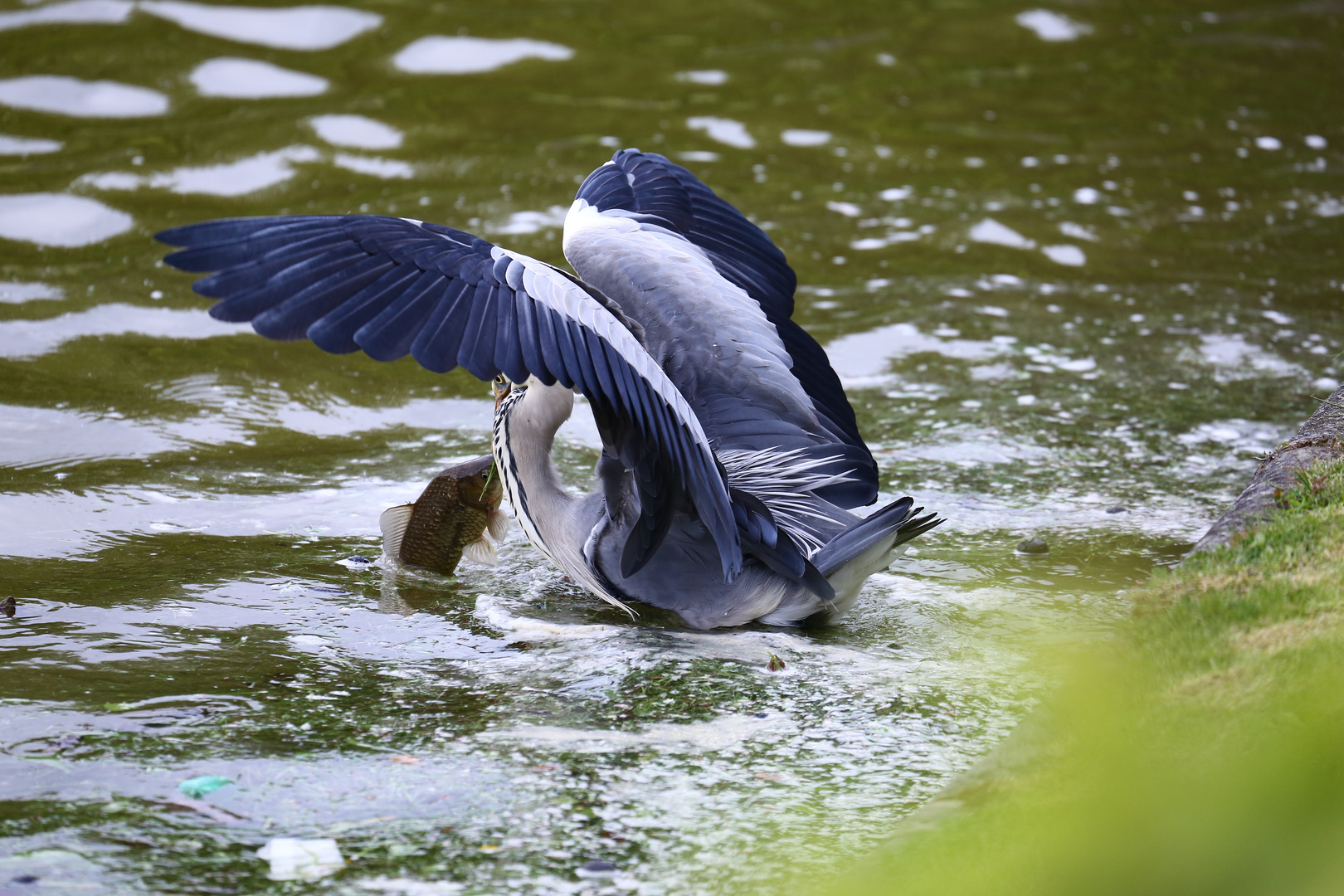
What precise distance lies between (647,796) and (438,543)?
5.38 ft

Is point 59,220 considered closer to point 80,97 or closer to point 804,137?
point 80,97

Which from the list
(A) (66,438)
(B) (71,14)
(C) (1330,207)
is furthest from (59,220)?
(C) (1330,207)

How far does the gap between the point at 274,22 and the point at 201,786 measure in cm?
854

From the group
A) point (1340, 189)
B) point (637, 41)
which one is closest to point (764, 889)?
point (1340, 189)

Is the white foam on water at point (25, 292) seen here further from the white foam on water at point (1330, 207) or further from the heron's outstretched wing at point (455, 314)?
the white foam on water at point (1330, 207)

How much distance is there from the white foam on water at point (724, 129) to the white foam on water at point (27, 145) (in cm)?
419

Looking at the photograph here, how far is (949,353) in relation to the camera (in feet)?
21.0

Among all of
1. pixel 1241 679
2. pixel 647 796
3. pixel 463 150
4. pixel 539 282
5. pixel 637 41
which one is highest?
pixel 637 41

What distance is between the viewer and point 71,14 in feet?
30.2

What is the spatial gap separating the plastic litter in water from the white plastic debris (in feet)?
0.74

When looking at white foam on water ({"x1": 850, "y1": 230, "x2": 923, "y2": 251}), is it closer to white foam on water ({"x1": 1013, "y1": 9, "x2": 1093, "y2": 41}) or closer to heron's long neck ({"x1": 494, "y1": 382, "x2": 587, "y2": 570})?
white foam on water ({"x1": 1013, "y1": 9, "x2": 1093, "y2": 41})

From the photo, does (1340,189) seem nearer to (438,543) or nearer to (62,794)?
(438,543)

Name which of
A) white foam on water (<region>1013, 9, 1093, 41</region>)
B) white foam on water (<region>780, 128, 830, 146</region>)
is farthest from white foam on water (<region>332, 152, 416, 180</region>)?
white foam on water (<region>1013, 9, 1093, 41</region>)

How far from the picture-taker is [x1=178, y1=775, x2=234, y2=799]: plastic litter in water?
2.32 metres
